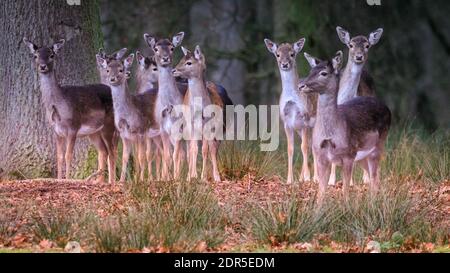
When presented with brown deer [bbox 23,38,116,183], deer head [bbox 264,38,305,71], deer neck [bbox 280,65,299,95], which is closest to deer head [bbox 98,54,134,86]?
brown deer [bbox 23,38,116,183]

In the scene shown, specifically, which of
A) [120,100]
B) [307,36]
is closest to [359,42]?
[120,100]

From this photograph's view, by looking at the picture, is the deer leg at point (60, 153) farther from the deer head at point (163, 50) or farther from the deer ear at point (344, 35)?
the deer ear at point (344, 35)

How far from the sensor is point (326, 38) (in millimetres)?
24031

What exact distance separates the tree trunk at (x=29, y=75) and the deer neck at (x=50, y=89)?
1.27ft

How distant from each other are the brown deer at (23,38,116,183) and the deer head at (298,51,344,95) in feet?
9.62

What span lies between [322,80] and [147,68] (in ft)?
12.8

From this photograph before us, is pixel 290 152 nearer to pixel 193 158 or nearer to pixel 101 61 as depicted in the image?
pixel 193 158

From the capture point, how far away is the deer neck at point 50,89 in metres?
15.5

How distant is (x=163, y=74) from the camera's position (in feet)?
51.7
